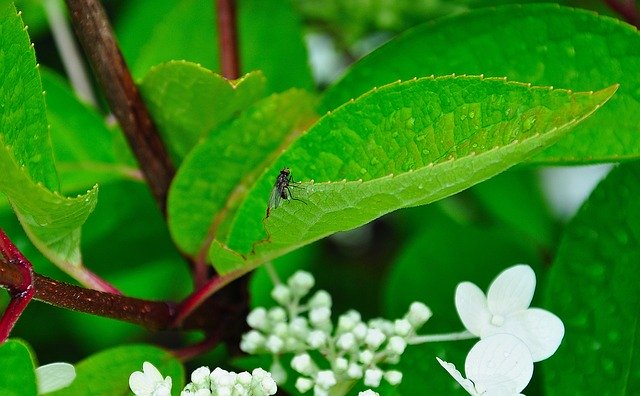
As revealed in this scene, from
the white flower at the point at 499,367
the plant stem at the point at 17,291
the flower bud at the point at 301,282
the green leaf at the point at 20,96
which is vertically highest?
the green leaf at the point at 20,96

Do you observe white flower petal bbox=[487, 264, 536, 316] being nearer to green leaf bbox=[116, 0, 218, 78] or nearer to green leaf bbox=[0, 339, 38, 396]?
green leaf bbox=[0, 339, 38, 396]

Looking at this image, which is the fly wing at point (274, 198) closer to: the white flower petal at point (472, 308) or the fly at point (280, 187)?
the fly at point (280, 187)

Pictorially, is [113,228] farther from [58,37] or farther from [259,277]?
[58,37]

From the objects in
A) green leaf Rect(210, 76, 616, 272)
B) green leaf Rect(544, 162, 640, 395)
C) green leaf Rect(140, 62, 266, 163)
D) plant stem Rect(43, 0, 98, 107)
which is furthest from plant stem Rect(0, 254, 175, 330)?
plant stem Rect(43, 0, 98, 107)

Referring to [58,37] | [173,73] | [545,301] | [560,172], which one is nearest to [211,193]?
[173,73]

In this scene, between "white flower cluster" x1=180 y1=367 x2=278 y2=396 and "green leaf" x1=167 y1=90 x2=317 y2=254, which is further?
"green leaf" x1=167 y1=90 x2=317 y2=254

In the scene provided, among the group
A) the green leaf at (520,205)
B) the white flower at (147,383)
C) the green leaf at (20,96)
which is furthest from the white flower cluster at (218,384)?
the green leaf at (520,205)

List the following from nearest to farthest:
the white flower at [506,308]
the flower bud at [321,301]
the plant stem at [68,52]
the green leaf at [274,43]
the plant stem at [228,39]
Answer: the white flower at [506,308], the flower bud at [321,301], the plant stem at [228,39], the green leaf at [274,43], the plant stem at [68,52]
